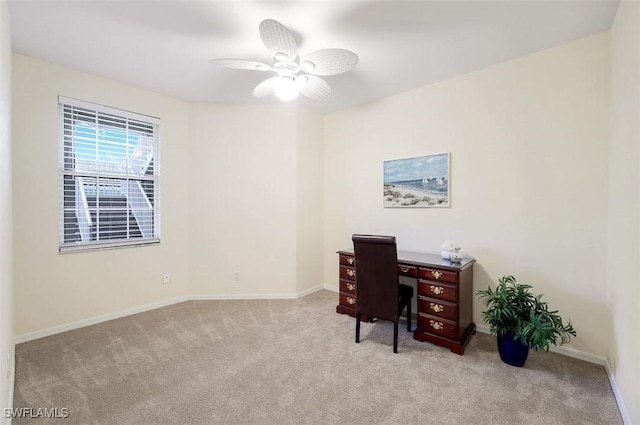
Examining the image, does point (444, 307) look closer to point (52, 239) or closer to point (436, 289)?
point (436, 289)

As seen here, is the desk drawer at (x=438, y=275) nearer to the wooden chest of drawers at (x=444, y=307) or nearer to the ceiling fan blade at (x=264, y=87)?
the wooden chest of drawers at (x=444, y=307)

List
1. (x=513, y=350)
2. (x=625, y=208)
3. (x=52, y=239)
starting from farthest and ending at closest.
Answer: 1. (x=52, y=239)
2. (x=513, y=350)
3. (x=625, y=208)

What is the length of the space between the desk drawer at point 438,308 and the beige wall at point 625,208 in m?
0.99

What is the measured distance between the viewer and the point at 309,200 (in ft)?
13.0

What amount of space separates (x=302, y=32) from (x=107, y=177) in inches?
102

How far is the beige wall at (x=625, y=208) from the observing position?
59.7 inches

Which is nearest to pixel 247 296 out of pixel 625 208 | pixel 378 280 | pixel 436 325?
pixel 378 280

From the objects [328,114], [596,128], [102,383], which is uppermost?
[328,114]

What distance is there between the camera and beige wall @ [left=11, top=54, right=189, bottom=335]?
2.52 meters

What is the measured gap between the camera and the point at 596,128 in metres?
2.20

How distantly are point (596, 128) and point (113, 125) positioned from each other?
460 centimetres

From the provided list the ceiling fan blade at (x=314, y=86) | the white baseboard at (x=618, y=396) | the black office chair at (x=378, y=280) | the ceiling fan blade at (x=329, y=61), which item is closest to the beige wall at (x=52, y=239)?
the ceiling fan blade at (x=314, y=86)

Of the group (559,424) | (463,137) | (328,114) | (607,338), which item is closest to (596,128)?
(463,137)

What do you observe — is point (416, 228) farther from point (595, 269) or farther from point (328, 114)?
point (328, 114)
